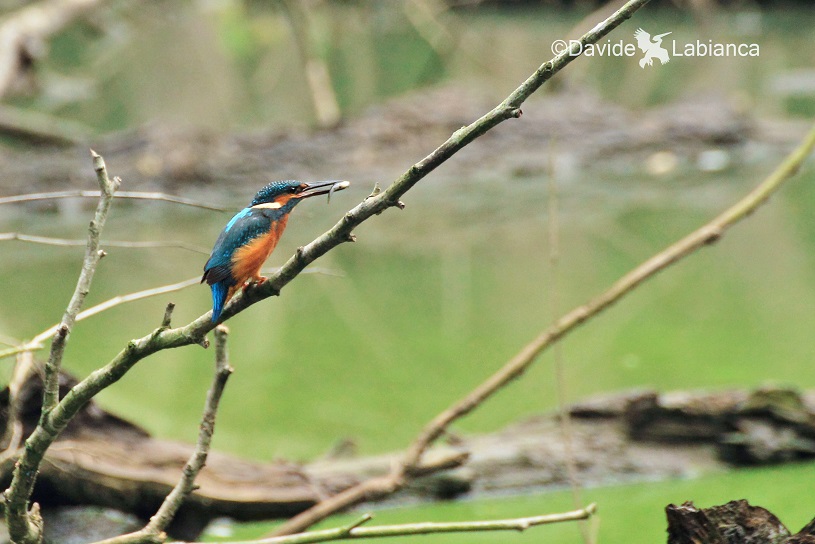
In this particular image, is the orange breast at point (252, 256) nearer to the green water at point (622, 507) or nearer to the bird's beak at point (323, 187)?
the bird's beak at point (323, 187)

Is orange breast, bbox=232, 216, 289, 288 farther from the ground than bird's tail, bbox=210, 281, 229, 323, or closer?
farther from the ground

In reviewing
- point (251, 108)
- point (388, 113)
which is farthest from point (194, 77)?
point (388, 113)

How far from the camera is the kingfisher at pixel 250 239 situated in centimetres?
103

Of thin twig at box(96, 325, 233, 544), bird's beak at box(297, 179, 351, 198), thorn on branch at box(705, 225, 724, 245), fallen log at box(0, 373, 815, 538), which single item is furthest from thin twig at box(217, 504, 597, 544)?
thorn on branch at box(705, 225, 724, 245)

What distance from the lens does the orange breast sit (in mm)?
1027

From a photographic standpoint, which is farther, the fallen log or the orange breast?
the fallen log

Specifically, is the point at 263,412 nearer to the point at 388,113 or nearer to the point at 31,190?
the point at 31,190

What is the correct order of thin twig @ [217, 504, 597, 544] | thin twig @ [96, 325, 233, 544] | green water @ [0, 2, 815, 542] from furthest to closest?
green water @ [0, 2, 815, 542] < thin twig @ [96, 325, 233, 544] < thin twig @ [217, 504, 597, 544]

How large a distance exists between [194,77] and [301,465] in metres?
8.67

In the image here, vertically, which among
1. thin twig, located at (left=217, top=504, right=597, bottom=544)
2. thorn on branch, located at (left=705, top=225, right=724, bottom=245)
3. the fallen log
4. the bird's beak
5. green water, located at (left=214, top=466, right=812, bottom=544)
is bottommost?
thin twig, located at (left=217, top=504, right=597, bottom=544)

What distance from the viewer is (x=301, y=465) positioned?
2250 millimetres

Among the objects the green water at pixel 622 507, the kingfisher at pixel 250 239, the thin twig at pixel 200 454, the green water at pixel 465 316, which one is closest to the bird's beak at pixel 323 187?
the kingfisher at pixel 250 239

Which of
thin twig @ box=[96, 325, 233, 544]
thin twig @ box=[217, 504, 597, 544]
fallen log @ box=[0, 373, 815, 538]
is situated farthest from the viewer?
fallen log @ box=[0, 373, 815, 538]

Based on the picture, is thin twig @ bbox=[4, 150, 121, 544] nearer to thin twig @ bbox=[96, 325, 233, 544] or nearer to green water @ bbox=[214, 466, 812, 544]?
thin twig @ bbox=[96, 325, 233, 544]
